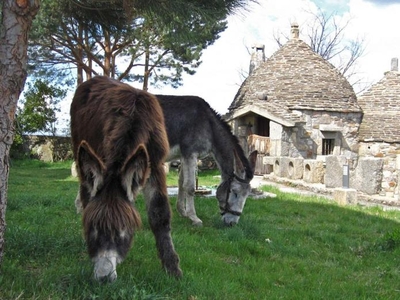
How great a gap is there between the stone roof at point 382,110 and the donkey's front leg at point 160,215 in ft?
51.6

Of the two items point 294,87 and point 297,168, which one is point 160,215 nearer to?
point 297,168

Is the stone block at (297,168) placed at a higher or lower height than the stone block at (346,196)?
higher

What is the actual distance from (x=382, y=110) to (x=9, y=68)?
1854 cm

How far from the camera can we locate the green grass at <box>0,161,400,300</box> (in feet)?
12.3

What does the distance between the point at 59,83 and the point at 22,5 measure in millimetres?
19819

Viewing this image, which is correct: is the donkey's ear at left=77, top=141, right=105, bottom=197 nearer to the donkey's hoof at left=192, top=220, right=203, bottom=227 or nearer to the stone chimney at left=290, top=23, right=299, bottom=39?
the donkey's hoof at left=192, top=220, right=203, bottom=227

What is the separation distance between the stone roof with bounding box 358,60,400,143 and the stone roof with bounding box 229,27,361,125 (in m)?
0.80

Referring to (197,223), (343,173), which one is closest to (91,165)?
(197,223)

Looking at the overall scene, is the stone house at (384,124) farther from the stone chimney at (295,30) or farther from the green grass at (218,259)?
the green grass at (218,259)

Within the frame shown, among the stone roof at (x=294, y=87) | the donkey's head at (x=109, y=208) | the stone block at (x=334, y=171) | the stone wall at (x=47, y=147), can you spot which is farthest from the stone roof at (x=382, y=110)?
the donkey's head at (x=109, y=208)

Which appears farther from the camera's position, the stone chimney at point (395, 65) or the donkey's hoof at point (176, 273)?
the stone chimney at point (395, 65)

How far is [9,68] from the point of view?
13.3ft

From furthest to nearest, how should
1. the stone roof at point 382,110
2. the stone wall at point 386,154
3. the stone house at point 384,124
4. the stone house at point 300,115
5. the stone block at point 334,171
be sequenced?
1. the stone roof at point 382,110
2. the stone house at point 300,115
3. the stone house at point 384,124
4. the stone wall at point 386,154
5. the stone block at point 334,171

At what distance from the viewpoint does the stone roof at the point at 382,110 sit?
18.5m
